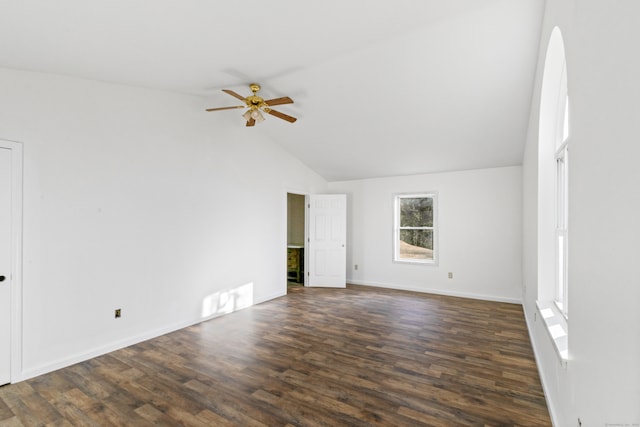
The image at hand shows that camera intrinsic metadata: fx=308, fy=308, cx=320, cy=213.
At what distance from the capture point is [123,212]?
11.3 feet

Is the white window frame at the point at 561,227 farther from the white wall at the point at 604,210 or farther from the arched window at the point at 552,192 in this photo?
the white wall at the point at 604,210

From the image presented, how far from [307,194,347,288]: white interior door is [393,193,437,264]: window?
43.0 inches

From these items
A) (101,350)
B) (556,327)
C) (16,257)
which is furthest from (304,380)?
(16,257)

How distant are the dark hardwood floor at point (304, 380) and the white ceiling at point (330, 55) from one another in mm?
2735

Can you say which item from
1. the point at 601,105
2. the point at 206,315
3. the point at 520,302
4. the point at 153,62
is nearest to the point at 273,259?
the point at 206,315

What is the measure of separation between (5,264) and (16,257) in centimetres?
9

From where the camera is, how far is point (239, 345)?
3.43 meters

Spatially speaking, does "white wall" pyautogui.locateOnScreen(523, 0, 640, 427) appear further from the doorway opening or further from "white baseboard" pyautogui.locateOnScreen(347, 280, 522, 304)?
the doorway opening

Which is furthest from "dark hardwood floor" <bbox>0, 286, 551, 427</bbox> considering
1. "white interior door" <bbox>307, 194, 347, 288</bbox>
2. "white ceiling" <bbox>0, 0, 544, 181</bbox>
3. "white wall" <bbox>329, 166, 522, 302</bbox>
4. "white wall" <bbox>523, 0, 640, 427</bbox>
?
"white ceiling" <bbox>0, 0, 544, 181</bbox>

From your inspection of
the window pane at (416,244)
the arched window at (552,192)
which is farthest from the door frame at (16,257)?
the window pane at (416,244)

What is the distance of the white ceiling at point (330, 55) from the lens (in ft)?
7.28

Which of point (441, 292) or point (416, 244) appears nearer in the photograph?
point (441, 292)

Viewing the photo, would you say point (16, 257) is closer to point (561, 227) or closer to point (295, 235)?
point (561, 227)

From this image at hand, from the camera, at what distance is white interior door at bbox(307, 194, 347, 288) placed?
6.46 metres
